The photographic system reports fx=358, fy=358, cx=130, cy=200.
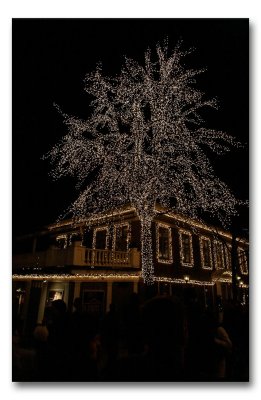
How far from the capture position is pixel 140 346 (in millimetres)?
2656

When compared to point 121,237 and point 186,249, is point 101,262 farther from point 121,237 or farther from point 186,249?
point 186,249

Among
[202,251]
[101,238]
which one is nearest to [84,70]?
[101,238]

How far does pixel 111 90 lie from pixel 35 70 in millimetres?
1233

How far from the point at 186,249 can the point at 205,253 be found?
916mm

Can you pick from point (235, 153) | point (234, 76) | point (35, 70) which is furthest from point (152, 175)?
point (35, 70)

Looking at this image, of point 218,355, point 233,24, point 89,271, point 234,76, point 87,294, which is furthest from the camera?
point 87,294

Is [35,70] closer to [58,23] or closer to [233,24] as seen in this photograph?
[58,23]

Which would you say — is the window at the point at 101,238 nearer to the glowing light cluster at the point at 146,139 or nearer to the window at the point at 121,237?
the window at the point at 121,237

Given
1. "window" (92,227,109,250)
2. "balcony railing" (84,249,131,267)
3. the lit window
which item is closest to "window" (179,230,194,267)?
"window" (92,227,109,250)

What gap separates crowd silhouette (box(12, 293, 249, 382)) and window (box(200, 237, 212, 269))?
5.76m

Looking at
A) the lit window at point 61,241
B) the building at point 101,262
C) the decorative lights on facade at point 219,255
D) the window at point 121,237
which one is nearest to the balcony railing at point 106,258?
the building at point 101,262

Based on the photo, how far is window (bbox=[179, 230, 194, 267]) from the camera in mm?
9016

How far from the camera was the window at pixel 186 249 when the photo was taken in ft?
29.6
